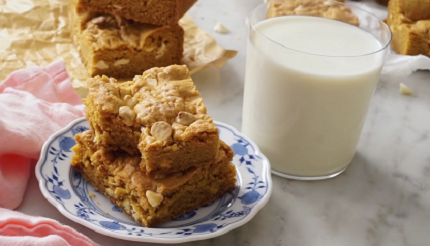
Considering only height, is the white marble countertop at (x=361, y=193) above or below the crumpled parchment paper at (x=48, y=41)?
below

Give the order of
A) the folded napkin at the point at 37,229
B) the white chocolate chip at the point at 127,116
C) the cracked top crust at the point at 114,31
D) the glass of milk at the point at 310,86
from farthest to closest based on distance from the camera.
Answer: the cracked top crust at the point at 114,31, the glass of milk at the point at 310,86, the white chocolate chip at the point at 127,116, the folded napkin at the point at 37,229

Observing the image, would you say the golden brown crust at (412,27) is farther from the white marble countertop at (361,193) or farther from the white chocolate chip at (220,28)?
the white chocolate chip at (220,28)

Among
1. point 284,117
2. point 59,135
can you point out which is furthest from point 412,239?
point 59,135

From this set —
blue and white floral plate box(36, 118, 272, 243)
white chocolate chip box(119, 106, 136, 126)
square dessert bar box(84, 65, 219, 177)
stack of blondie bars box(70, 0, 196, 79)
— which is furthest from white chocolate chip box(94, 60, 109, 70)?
white chocolate chip box(119, 106, 136, 126)

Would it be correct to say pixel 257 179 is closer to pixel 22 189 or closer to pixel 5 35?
pixel 22 189

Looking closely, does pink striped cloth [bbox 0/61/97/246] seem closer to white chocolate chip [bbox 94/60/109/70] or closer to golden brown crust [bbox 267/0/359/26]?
white chocolate chip [bbox 94/60/109/70]

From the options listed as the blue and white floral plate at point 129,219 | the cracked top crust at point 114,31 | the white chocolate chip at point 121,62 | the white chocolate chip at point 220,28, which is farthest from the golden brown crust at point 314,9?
the white chocolate chip at point 220,28
